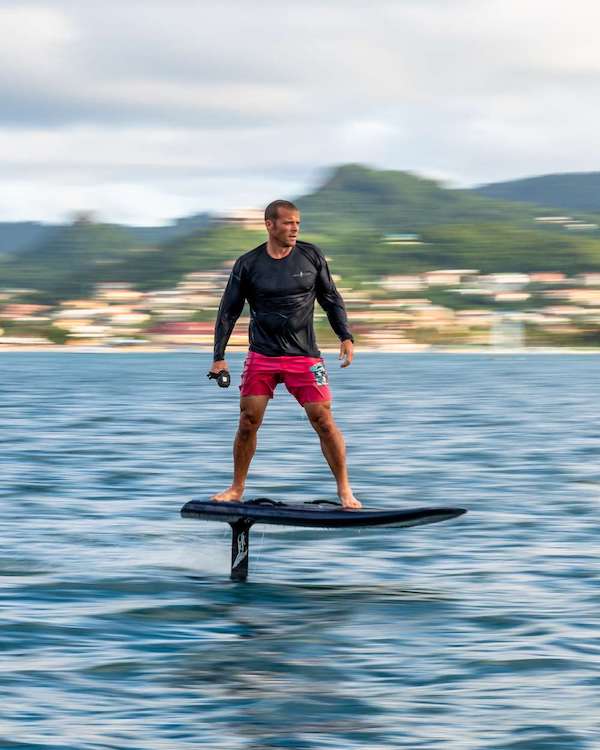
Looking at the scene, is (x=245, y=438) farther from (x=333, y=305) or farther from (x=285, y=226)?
(x=285, y=226)

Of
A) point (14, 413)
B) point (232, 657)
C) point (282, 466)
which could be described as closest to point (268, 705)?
point (232, 657)

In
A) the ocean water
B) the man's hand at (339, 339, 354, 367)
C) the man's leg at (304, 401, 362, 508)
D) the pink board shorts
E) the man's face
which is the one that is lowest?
the ocean water

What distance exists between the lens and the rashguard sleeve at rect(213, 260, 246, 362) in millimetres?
12438

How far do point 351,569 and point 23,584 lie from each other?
2985mm

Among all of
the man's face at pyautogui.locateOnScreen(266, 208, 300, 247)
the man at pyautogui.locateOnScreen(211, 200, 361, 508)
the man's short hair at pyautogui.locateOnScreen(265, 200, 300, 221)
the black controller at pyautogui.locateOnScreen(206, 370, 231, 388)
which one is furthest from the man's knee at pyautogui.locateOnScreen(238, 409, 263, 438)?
the man's short hair at pyautogui.locateOnScreen(265, 200, 300, 221)

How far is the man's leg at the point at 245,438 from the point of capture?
12.7m

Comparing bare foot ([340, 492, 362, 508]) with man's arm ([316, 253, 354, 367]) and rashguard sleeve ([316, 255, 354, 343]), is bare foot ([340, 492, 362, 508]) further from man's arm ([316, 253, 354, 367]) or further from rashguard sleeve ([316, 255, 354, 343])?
rashguard sleeve ([316, 255, 354, 343])

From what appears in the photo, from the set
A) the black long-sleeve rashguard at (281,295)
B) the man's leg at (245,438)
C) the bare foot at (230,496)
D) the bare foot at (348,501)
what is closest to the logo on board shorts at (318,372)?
the black long-sleeve rashguard at (281,295)

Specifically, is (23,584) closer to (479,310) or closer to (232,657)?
(232,657)

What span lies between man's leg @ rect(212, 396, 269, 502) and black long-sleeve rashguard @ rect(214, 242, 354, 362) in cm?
42

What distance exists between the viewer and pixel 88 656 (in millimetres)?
10773

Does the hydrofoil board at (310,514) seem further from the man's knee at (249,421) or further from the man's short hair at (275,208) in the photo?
the man's short hair at (275,208)

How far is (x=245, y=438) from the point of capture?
42.3 feet

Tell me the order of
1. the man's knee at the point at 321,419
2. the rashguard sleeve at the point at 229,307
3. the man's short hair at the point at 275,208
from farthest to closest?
the man's knee at the point at 321,419 < the rashguard sleeve at the point at 229,307 < the man's short hair at the point at 275,208
